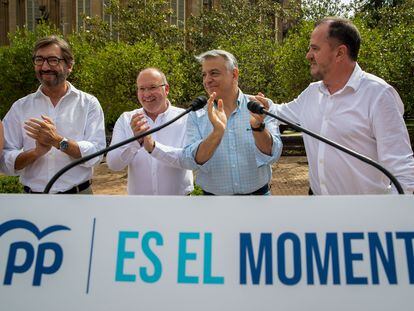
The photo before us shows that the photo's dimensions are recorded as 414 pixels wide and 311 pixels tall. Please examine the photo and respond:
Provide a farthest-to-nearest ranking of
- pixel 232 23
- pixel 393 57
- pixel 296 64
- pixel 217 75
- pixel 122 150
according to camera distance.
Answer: pixel 232 23 < pixel 296 64 < pixel 393 57 < pixel 122 150 < pixel 217 75

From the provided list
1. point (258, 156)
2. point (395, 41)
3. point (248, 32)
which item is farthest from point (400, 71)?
point (258, 156)

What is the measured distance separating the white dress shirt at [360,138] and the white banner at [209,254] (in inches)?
26.8

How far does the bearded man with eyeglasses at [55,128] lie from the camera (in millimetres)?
2732

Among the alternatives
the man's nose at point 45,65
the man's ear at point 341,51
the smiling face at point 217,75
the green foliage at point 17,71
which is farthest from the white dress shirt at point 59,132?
the green foliage at point 17,71

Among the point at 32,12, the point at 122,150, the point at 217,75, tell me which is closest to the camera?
the point at 217,75

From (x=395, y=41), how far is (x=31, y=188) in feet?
52.8

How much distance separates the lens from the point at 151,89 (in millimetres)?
3020

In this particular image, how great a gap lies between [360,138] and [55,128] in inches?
71.7

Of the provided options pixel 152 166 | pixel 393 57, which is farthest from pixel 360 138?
pixel 393 57

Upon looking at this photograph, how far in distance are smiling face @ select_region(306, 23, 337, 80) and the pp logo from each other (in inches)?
62.7

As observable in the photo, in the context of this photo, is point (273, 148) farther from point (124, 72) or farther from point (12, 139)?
point (124, 72)

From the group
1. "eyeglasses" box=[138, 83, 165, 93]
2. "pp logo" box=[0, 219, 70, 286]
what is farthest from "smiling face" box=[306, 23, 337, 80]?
"pp logo" box=[0, 219, 70, 286]

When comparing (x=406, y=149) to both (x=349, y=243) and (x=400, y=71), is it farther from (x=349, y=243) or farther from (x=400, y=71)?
(x=400, y=71)

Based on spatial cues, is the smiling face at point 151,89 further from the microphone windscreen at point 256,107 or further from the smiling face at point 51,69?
the microphone windscreen at point 256,107
